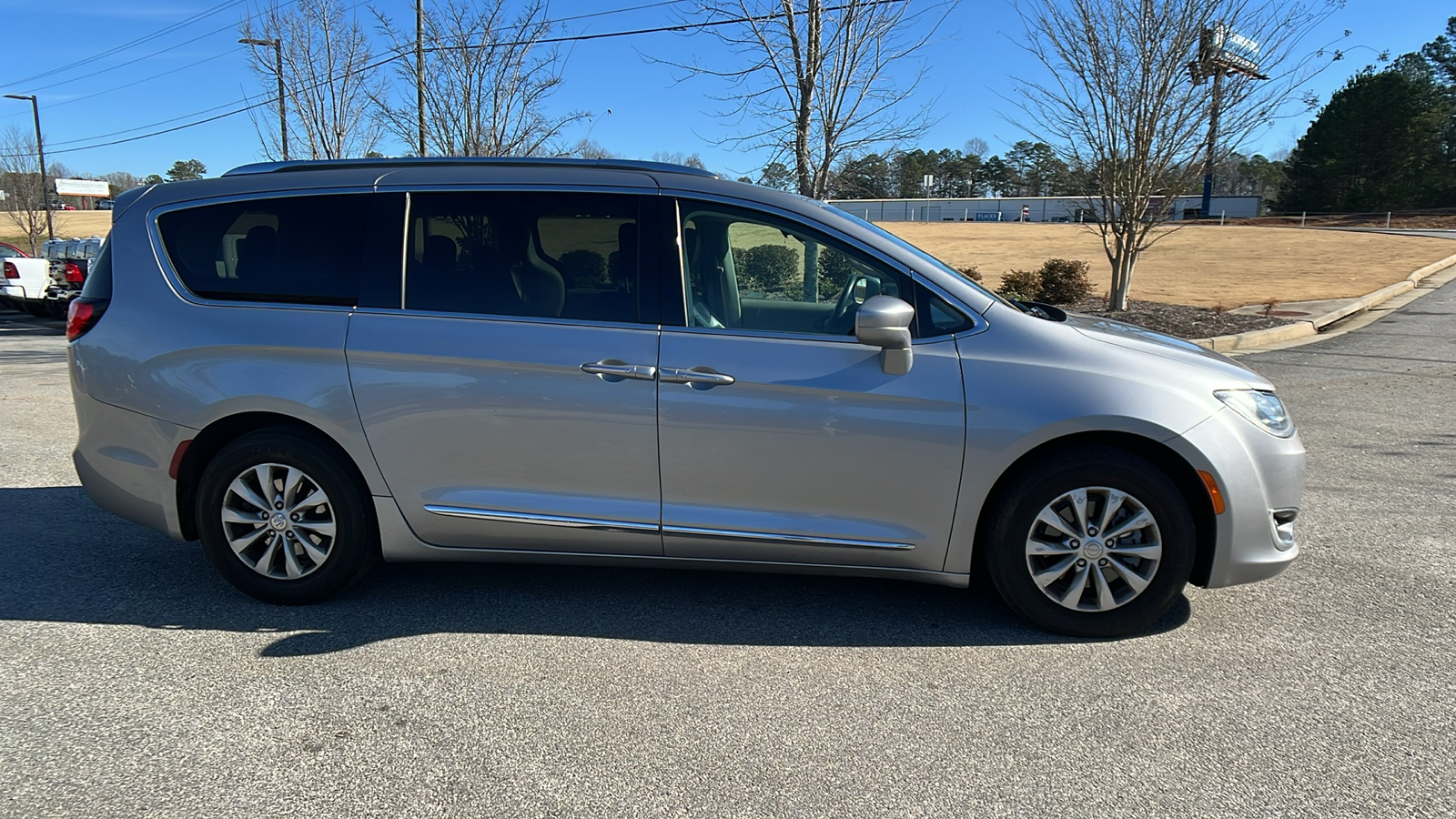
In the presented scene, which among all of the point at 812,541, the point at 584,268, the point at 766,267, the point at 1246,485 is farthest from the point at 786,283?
the point at 1246,485

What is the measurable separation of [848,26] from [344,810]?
10828mm

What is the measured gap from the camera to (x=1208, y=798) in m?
2.66

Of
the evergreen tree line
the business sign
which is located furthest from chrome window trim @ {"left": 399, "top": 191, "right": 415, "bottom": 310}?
the business sign

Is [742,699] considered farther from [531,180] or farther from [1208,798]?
[531,180]

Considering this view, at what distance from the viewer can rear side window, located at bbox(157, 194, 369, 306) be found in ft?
12.9

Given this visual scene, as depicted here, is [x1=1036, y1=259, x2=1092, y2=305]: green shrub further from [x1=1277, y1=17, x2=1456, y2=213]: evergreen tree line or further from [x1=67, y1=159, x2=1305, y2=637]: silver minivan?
[x1=1277, y1=17, x2=1456, y2=213]: evergreen tree line

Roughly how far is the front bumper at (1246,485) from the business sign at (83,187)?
95527 mm

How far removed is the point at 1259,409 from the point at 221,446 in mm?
4348

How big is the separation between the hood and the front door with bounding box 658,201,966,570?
73cm

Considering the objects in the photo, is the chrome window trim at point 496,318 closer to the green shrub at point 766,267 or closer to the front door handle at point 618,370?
the front door handle at point 618,370

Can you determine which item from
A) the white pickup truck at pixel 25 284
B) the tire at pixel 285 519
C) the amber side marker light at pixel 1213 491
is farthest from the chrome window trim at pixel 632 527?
the white pickup truck at pixel 25 284

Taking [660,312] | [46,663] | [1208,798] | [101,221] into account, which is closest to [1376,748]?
[1208,798]

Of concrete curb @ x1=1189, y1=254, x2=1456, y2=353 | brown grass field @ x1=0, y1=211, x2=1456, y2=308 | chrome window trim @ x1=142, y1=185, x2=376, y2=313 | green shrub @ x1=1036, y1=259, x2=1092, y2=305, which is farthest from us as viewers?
brown grass field @ x1=0, y1=211, x2=1456, y2=308

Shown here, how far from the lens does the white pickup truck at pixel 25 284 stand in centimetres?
1619
